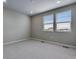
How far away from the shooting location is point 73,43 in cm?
327

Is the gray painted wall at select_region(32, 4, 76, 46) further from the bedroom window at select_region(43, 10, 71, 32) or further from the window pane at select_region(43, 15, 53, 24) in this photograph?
the window pane at select_region(43, 15, 53, 24)

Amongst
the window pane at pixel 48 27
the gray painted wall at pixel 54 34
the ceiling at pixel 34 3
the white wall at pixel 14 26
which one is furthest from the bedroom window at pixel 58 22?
the white wall at pixel 14 26

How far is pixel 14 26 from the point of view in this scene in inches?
176

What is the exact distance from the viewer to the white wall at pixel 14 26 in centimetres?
396

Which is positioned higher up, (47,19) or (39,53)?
(47,19)

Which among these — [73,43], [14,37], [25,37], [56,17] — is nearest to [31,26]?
[25,37]

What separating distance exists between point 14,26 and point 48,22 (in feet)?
9.08

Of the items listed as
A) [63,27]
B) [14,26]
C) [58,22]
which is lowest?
[63,27]

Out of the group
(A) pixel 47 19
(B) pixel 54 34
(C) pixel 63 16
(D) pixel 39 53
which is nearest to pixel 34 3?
(A) pixel 47 19

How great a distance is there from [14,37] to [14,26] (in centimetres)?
87

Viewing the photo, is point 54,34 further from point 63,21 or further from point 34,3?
point 34,3

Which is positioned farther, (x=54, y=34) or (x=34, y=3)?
(x=54, y=34)

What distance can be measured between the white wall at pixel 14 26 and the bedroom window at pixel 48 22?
Result: 177cm

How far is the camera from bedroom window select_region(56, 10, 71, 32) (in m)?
3.50
